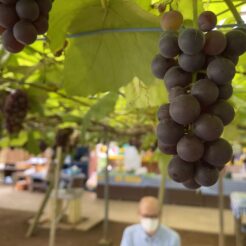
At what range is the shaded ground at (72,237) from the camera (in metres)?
3.85

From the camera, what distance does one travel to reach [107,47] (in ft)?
1.97

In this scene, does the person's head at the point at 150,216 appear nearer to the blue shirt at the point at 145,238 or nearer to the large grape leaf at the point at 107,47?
the blue shirt at the point at 145,238

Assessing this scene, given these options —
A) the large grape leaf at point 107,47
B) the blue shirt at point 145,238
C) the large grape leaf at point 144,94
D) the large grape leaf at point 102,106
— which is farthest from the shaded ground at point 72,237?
the large grape leaf at point 107,47

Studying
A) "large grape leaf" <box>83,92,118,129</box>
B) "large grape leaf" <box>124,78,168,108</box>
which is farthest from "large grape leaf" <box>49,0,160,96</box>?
"large grape leaf" <box>83,92,118,129</box>

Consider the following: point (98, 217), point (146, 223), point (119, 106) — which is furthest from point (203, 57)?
point (98, 217)

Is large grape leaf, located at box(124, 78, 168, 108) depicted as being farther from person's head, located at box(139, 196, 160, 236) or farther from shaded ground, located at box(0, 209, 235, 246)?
shaded ground, located at box(0, 209, 235, 246)

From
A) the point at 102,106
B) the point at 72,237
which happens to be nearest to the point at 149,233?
the point at 102,106

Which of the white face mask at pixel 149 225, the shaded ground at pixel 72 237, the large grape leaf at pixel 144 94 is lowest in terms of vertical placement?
the shaded ground at pixel 72 237

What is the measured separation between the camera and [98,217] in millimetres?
5504

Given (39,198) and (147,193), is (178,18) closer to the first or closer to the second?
(147,193)

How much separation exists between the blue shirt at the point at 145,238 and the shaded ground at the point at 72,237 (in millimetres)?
1798

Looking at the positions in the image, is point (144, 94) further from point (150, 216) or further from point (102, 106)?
point (150, 216)

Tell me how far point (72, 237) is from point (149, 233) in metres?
2.24

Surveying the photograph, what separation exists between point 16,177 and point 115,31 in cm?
993
